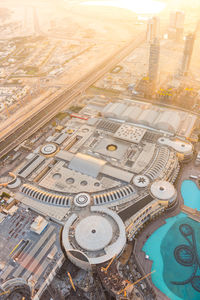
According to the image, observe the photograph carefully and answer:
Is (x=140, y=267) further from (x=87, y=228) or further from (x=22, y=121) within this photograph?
(x=22, y=121)

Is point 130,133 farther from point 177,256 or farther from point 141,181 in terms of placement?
point 177,256

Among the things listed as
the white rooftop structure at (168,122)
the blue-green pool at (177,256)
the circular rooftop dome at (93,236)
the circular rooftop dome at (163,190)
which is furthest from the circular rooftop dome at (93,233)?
the white rooftop structure at (168,122)

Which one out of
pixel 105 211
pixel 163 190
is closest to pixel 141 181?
pixel 163 190

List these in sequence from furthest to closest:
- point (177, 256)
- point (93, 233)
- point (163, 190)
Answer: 1. point (163, 190)
2. point (177, 256)
3. point (93, 233)

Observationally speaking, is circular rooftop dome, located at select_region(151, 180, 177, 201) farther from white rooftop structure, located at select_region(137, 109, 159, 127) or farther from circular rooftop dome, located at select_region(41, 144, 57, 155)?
circular rooftop dome, located at select_region(41, 144, 57, 155)

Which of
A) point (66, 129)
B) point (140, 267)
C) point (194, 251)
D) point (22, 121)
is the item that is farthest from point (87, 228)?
point (22, 121)

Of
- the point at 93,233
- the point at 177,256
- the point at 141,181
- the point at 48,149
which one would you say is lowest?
the point at 177,256
